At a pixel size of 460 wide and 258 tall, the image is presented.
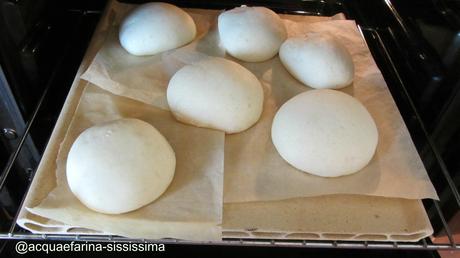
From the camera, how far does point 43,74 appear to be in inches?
32.1

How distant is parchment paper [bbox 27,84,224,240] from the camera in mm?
612

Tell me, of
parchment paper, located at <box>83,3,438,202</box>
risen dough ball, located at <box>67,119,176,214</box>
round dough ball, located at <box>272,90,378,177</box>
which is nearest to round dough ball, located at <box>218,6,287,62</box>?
parchment paper, located at <box>83,3,438,202</box>

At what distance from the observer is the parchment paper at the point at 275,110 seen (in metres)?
0.69

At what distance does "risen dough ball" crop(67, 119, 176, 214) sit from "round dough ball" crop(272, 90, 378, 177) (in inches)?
8.1

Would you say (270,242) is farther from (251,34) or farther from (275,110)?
(251,34)

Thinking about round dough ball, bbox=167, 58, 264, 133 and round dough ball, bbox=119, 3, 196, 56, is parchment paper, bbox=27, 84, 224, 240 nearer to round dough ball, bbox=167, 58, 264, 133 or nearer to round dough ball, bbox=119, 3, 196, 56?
Answer: round dough ball, bbox=167, 58, 264, 133

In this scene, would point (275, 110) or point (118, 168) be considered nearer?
point (118, 168)

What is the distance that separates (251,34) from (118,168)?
0.43 metres

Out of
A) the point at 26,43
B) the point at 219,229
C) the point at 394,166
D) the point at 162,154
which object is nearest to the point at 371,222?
the point at 394,166

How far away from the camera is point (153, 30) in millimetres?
877

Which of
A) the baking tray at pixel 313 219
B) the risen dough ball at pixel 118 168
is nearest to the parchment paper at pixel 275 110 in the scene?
the baking tray at pixel 313 219

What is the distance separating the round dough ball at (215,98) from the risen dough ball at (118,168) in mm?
113

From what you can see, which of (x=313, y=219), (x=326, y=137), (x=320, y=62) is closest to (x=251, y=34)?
(x=320, y=62)

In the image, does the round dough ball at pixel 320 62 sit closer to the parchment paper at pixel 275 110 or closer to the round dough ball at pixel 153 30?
Answer: the parchment paper at pixel 275 110
